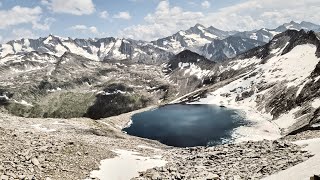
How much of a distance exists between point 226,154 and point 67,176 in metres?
21.5

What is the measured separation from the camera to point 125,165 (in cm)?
5153

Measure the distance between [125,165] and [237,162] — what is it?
1502 cm

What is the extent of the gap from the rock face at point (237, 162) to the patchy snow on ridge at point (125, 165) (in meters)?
1.94

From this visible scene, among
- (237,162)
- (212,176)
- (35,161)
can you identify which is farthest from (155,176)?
(35,161)

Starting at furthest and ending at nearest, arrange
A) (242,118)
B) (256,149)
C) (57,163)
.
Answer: (242,118)
(256,149)
(57,163)

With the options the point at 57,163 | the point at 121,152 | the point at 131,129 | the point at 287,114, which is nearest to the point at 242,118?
the point at 287,114

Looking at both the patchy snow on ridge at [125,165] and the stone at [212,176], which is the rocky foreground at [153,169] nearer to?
the stone at [212,176]

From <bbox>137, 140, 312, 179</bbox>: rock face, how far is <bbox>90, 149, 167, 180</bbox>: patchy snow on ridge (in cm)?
194

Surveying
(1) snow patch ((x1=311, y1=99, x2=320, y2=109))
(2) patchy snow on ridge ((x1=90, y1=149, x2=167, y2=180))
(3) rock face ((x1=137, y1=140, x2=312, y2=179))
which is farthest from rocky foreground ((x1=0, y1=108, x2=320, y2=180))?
(1) snow patch ((x1=311, y1=99, x2=320, y2=109))

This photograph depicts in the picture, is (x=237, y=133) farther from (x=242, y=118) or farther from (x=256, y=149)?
(x=256, y=149)

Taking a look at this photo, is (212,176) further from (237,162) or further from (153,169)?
(153,169)

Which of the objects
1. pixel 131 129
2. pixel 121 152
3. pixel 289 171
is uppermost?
pixel 289 171

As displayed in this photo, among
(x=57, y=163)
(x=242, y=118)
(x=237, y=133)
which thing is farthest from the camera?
(x=242, y=118)

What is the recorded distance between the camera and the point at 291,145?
4750 cm
